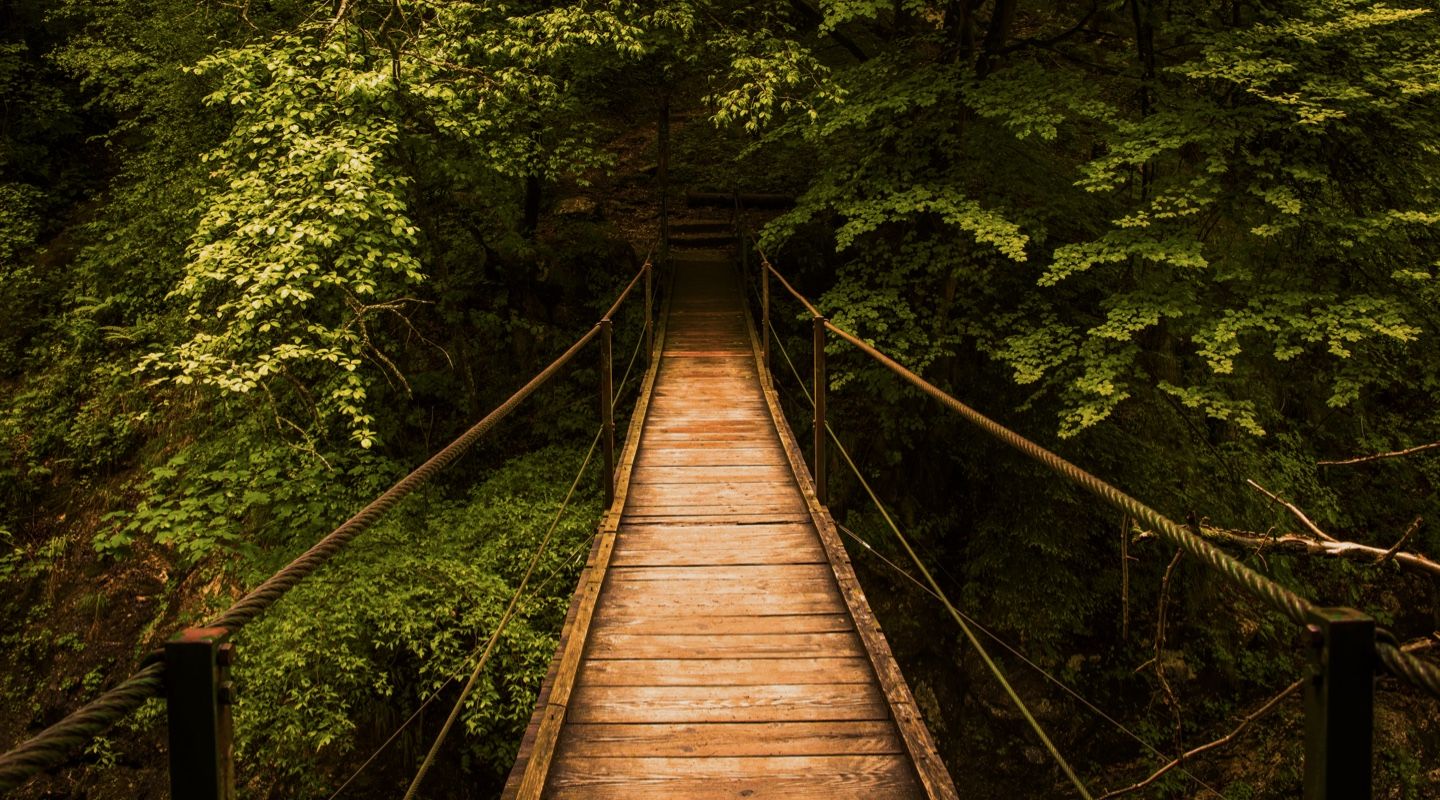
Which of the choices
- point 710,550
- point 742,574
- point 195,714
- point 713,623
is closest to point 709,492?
point 710,550

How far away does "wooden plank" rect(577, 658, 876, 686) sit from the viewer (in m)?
2.95

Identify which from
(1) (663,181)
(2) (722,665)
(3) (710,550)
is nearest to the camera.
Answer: (2) (722,665)

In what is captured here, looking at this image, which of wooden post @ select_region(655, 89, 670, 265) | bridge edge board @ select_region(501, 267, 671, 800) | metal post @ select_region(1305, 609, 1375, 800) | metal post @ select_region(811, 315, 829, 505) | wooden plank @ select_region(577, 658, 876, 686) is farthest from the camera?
wooden post @ select_region(655, 89, 670, 265)

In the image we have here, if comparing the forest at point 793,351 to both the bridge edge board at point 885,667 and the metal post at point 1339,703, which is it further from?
the metal post at point 1339,703

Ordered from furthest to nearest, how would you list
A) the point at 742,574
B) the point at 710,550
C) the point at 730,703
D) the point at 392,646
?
the point at 392,646 → the point at 710,550 → the point at 742,574 → the point at 730,703

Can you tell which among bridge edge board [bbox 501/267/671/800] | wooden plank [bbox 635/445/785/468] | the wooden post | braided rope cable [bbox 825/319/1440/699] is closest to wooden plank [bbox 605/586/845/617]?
bridge edge board [bbox 501/267/671/800]

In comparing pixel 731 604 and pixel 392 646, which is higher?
pixel 731 604

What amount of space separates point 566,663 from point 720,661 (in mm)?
616

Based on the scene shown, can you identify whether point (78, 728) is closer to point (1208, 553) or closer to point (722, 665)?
point (1208, 553)

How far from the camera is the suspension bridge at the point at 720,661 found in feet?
3.52

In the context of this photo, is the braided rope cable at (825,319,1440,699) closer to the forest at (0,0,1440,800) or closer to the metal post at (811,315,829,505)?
the metal post at (811,315,829,505)

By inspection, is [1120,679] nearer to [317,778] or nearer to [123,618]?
[317,778]

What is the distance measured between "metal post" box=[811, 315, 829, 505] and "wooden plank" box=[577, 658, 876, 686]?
1688mm

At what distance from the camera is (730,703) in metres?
2.81
